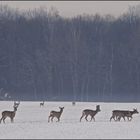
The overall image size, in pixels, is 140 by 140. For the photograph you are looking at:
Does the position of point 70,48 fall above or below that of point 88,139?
above

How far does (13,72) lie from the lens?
362 ft

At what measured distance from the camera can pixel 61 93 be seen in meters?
107

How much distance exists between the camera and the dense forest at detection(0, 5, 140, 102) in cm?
10744

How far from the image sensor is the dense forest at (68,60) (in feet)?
352

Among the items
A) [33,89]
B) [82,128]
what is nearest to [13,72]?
[33,89]

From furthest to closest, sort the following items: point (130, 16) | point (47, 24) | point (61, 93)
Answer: point (130, 16) → point (47, 24) → point (61, 93)

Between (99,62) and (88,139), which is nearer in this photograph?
(88,139)

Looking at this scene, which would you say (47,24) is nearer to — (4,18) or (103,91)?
(4,18)

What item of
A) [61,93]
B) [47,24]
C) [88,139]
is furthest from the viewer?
[47,24]

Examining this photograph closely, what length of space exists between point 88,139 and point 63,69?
82.8 meters

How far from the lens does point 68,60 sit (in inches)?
4454

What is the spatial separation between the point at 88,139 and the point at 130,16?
112m

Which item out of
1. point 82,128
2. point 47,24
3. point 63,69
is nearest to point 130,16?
point 47,24

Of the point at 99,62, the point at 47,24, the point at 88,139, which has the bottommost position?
the point at 88,139
